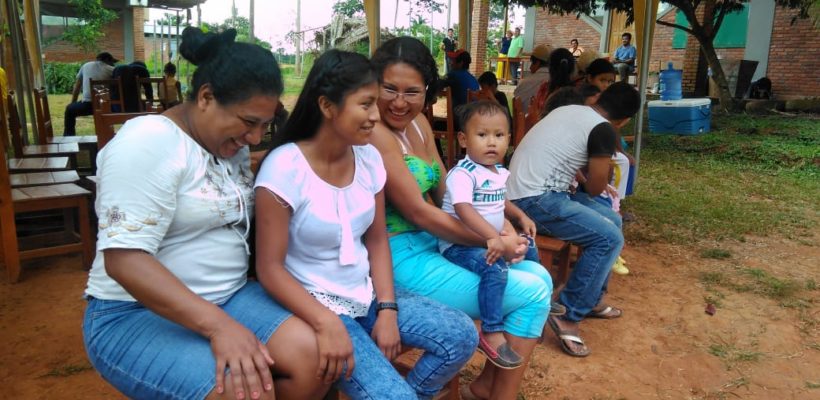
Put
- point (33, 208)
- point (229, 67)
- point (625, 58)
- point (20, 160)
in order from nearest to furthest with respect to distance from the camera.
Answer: point (229, 67), point (33, 208), point (20, 160), point (625, 58)

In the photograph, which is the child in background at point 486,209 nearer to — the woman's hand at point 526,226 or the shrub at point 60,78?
the woman's hand at point 526,226

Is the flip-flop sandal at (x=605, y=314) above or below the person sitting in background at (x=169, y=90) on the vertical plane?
below

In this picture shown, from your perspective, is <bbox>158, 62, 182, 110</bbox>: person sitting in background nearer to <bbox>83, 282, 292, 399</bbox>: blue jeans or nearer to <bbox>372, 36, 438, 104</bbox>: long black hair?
<bbox>372, 36, 438, 104</bbox>: long black hair

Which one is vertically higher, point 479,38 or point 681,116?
point 479,38

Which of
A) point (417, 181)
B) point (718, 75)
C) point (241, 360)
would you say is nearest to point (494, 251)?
point (417, 181)

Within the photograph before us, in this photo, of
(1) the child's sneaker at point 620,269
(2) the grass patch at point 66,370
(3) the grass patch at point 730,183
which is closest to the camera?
(2) the grass patch at point 66,370

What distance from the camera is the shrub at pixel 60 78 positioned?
18516 mm

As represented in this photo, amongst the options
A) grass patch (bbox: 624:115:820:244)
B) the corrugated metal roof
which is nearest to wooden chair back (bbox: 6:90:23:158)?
grass patch (bbox: 624:115:820:244)

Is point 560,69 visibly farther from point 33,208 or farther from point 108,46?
point 108,46

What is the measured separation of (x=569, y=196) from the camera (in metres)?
3.26

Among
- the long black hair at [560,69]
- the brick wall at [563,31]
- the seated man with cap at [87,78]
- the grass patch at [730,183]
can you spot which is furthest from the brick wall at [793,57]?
the seated man with cap at [87,78]

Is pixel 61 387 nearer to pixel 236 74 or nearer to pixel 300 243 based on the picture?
pixel 300 243

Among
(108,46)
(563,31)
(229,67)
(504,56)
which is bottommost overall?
(229,67)

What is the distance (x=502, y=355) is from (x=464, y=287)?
27 cm
